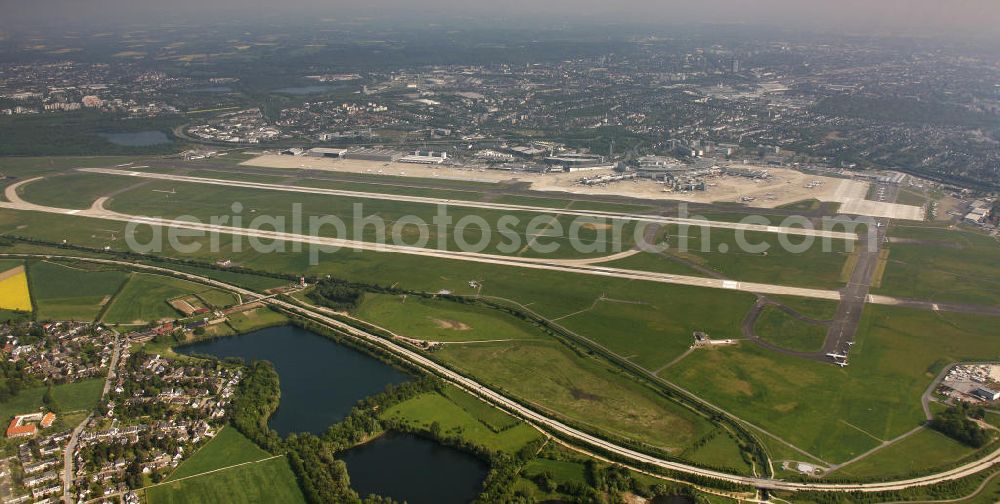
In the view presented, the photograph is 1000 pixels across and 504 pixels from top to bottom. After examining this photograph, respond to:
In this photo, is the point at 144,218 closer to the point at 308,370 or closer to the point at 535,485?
the point at 308,370

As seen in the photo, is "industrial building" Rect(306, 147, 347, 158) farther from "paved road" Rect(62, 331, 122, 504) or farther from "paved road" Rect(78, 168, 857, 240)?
"paved road" Rect(62, 331, 122, 504)

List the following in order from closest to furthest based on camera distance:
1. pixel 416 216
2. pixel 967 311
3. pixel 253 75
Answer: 1. pixel 967 311
2. pixel 416 216
3. pixel 253 75

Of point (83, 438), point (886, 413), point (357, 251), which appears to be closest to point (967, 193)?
point (886, 413)

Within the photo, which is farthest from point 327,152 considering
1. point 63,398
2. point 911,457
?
point 911,457

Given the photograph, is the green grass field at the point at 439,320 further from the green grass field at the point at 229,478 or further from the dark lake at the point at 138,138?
the dark lake at the point at 138,138

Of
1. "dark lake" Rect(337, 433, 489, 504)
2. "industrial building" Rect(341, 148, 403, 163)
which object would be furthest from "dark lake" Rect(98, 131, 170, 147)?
"dark lake" Rect(337, 433, 489, 504)
